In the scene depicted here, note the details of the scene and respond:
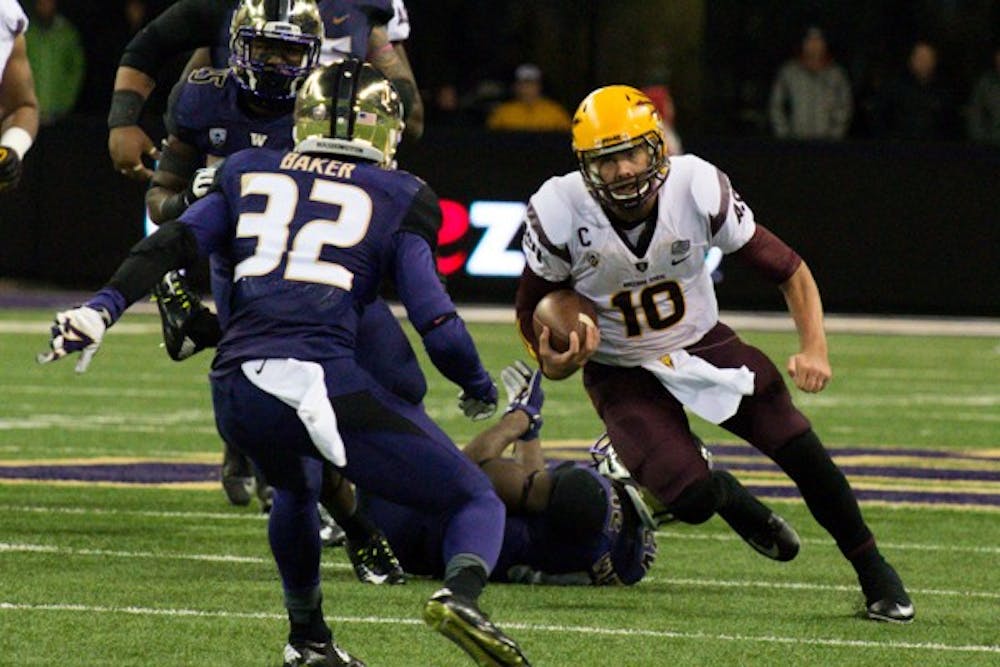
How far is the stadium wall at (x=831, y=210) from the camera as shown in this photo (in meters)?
16.9

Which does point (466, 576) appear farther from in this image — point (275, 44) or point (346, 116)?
point (275, 44)

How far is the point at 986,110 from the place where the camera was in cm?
1748

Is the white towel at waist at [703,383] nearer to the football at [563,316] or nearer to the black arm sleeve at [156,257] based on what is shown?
the football at [563,316]

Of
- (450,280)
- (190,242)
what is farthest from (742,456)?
(450,280)

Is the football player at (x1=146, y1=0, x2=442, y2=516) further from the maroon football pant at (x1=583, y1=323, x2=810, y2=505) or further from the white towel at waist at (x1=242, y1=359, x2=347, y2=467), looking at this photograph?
the maroon football pant at (x1=583, y1=323, x2=810, y2=505)

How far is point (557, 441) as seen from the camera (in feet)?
34.3

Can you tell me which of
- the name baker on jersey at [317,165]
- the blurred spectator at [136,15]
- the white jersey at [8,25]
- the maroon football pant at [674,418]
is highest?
the name baker on jersey at [317,165]

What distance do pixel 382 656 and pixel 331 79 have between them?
4.27ft

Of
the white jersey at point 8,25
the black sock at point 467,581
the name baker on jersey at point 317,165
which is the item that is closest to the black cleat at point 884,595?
the black sock at point 467,581

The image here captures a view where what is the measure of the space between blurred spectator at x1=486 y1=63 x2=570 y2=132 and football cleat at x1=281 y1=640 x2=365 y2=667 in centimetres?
1215

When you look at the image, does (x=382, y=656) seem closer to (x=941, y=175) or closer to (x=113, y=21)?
Answer: (x=941, y=175)

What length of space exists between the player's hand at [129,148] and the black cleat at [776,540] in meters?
2.52

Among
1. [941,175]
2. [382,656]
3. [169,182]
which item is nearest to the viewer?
[382,656]

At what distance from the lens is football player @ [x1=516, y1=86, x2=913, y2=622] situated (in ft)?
21.5
